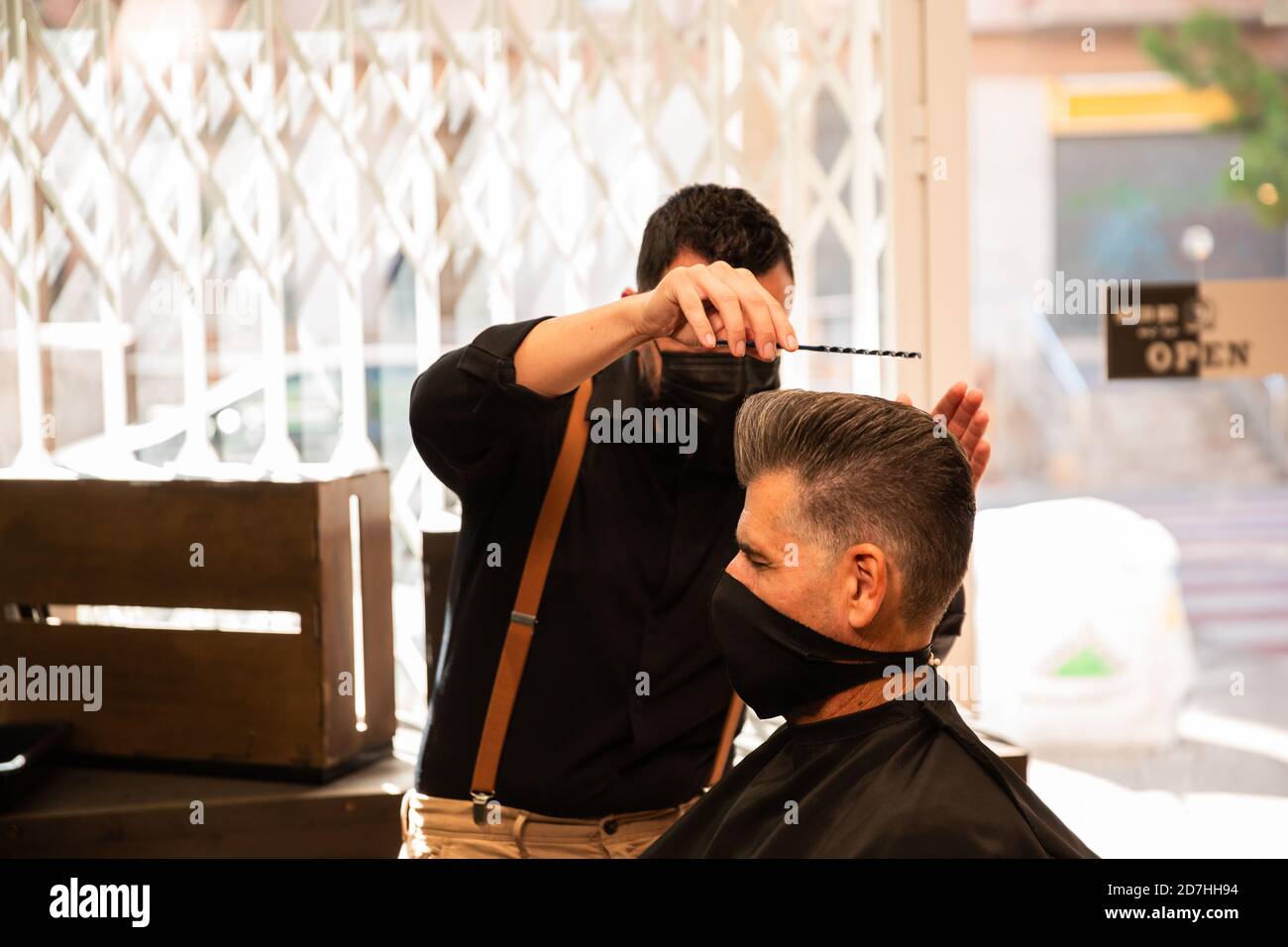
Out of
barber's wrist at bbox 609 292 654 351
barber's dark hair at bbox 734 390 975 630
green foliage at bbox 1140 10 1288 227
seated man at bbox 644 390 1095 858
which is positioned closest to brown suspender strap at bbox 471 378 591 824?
barber's wrist at bbox 609 292 654 351

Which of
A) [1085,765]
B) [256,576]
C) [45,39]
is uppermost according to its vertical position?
[45,39]

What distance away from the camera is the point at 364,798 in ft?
7.22

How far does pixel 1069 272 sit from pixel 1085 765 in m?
8.13

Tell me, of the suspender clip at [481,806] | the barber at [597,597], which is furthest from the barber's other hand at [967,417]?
the suspender clip at [481,806]

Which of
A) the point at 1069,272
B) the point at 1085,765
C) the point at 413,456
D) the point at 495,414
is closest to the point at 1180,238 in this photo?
the point at 1069,272

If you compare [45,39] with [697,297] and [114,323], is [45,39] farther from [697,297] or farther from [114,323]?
[697,297]

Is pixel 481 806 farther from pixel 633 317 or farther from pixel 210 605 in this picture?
pixel 210 605

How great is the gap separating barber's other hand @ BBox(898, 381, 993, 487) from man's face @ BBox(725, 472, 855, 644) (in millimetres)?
365

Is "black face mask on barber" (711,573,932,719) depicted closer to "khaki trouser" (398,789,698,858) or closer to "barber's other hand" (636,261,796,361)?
"barber's other hand" (636,261,796,361)

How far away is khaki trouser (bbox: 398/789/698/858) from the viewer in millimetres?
1608

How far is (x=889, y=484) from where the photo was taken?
1202mm

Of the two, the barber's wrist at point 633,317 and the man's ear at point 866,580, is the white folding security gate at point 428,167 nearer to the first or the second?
the barber's wrist at point 633,317

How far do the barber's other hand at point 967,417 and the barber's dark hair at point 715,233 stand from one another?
10.5 inches
